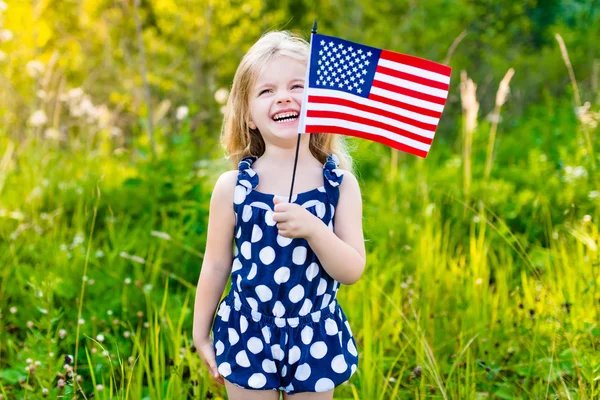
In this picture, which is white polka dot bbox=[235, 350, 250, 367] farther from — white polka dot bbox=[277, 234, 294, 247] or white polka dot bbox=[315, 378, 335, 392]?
white polka dot bbox=[277, 234, 294, 247]

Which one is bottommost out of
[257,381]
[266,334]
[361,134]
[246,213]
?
[257,381]

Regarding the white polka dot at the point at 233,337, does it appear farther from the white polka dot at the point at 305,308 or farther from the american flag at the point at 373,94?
the american flag at the point at 373,94

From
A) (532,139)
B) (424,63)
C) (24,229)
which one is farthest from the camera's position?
(532,139)

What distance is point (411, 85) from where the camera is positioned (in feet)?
5.90

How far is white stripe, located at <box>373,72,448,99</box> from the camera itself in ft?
5.85

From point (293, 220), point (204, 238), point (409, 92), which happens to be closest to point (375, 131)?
point (409, 92)

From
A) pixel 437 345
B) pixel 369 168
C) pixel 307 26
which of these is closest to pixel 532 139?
pixel 369 168

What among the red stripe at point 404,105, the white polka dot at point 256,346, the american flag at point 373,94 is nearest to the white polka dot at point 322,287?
the white polka dot at point 256,346

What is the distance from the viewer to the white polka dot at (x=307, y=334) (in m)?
1.73

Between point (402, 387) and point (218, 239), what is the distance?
3.63 feet

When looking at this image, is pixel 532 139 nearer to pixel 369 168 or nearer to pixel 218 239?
pixel 369 168

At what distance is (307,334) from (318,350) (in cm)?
5

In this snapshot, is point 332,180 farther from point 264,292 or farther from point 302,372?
point 302,372

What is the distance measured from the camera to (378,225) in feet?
11.6
